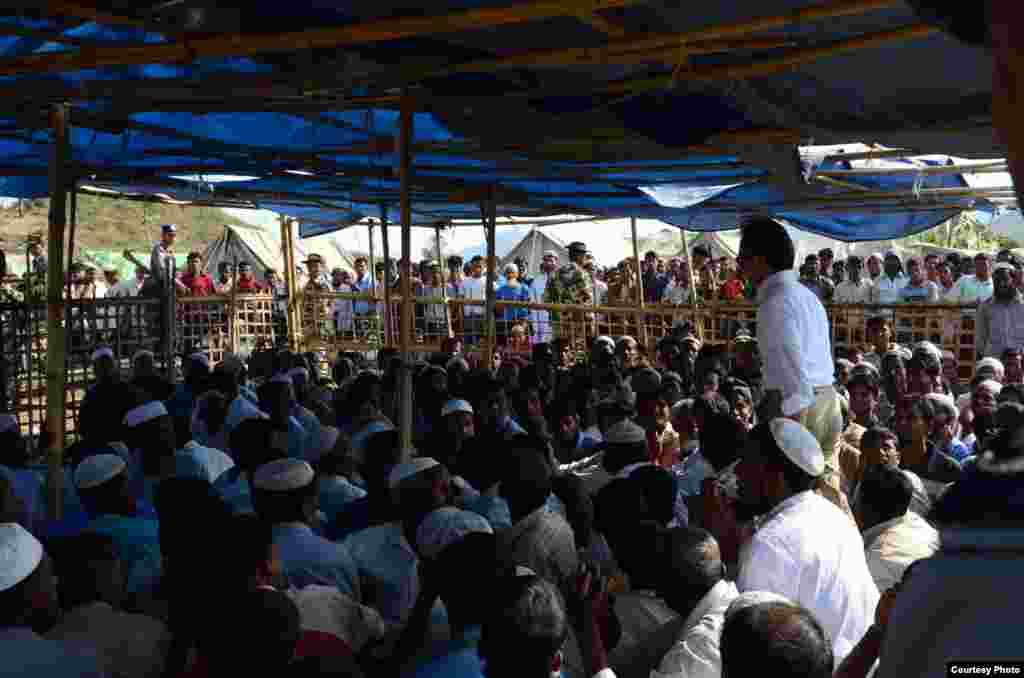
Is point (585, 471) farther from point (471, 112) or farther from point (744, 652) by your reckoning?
point (744, 652)

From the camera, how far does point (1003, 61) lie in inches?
34.9

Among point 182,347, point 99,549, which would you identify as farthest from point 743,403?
point 182,347

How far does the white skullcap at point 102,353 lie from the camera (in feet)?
26.3

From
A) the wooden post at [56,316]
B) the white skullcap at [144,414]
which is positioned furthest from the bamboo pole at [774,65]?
the white skullcap at [144,414]

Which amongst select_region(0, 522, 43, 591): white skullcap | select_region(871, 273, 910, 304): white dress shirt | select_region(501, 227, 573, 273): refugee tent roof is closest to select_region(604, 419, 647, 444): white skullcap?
select_region(0, 522, 43, 591): white skullcap

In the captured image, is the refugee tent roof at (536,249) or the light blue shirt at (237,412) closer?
the light blue shirt at (237,412)

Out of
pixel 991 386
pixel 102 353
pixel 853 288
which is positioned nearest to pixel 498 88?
pixel 991 386

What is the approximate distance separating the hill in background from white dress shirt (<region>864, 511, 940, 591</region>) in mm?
21948

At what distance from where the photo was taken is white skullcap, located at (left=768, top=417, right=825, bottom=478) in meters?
3.53

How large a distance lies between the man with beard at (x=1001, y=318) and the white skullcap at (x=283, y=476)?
6.84 metres

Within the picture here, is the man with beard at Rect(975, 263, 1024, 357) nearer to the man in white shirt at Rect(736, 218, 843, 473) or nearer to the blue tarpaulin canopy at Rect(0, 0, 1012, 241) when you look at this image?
the blue tarpaulin canopy at Rect(0, 0, 1012, 241)

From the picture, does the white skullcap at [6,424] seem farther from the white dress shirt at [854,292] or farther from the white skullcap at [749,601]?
the white dress shirt at [854,292]

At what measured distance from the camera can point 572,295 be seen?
13.2 metres

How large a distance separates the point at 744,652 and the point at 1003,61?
159 centimetres
